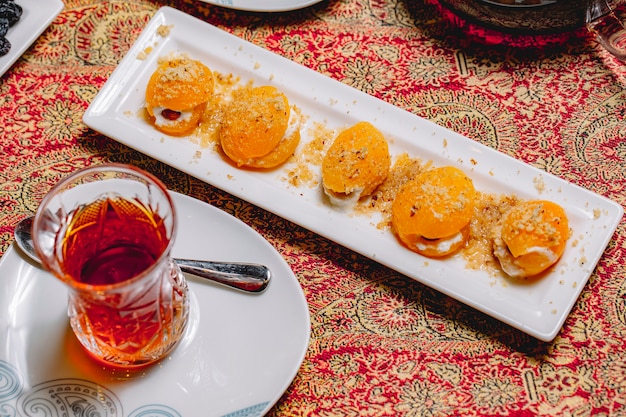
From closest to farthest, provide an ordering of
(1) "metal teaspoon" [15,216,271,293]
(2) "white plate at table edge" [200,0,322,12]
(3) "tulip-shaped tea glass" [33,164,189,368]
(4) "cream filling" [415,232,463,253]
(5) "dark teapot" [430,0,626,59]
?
(3) "tulip-shaped tea glass" [33,164,189,368] → (1) "metal teaspoon" [15,216,271,293] → (4) "cream filling" [415,232,463,253] → (5) "dark teapot" [430,0,626,59] → (2) "white plate at table edge" [200,0,322,12]

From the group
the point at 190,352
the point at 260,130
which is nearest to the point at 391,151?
the point at 260,130

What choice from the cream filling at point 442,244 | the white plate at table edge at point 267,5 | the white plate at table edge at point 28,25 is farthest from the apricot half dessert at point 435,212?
the white plate at table edge at point 28,25

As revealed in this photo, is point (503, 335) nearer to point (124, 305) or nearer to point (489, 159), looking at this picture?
point (489, 159)

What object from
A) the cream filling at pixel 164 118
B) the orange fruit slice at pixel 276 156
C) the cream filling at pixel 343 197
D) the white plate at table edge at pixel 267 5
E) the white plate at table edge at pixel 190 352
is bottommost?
the white plate at table edge at pixel 190 352

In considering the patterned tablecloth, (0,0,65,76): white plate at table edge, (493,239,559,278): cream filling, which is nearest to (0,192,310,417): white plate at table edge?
the patterned tablecloth

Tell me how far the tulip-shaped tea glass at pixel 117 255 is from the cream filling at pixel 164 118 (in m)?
0.32

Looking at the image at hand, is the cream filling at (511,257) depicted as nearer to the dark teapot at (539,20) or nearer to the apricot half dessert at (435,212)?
the apricot half dessert at (435,212)

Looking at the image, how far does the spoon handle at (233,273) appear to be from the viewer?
39.1 inches

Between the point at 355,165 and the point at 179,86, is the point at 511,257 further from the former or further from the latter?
the point at 179,86

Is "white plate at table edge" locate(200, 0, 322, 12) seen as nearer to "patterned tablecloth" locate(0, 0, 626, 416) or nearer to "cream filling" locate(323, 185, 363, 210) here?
"patterned tablecloth" locate(0, 0, 626, 416)

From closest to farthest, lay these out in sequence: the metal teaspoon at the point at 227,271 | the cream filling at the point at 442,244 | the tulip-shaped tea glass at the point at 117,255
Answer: the tulip-shaped tea glass at the point at 117,255 → the metal teaspoon at the point at 227,271 → the cream filling at the point at 442,244

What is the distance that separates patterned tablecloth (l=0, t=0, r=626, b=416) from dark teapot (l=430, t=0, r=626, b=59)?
36mm

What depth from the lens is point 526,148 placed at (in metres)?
1.26

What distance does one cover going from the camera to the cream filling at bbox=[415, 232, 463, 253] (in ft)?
3.60
